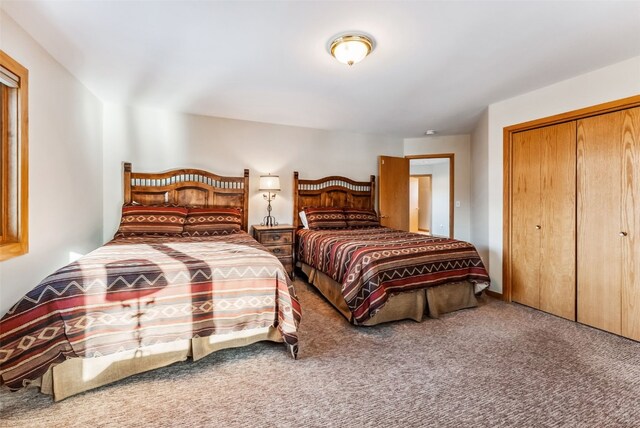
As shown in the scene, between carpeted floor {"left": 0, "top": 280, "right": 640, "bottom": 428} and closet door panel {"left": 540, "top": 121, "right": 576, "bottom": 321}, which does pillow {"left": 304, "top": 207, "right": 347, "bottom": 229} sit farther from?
closet door panel {"left": 540, "top": 121, "right": 576, "bottom": 321}

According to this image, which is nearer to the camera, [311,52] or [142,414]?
[142,414]

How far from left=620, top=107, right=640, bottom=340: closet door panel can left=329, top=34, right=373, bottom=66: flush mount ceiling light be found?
229cm

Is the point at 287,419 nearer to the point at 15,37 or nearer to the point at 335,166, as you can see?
the point at 15,37

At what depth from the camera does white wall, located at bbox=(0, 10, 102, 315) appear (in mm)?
1991

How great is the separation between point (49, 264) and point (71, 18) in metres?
1.82

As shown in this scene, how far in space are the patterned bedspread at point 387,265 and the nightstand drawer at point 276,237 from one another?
72 cm

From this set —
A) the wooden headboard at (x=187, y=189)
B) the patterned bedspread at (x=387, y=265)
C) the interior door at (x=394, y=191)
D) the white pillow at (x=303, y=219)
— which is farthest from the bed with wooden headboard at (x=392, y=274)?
the interior door at (x=394, y=191)

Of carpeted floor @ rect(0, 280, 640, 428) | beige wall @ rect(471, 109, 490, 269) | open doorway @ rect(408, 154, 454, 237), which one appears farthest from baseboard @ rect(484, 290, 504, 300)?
open doorway @ rect(408, 154, 454, 237)

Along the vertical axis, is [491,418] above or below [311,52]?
below

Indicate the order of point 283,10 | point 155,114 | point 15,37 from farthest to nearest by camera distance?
point 155,114 < point 15,37 < point 283,10

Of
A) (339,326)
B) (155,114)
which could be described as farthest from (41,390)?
(155,114)

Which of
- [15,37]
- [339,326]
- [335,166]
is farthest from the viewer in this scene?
[335,166]

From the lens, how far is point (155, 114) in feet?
12.5

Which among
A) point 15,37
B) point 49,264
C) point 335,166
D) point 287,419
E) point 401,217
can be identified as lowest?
point 287,419
